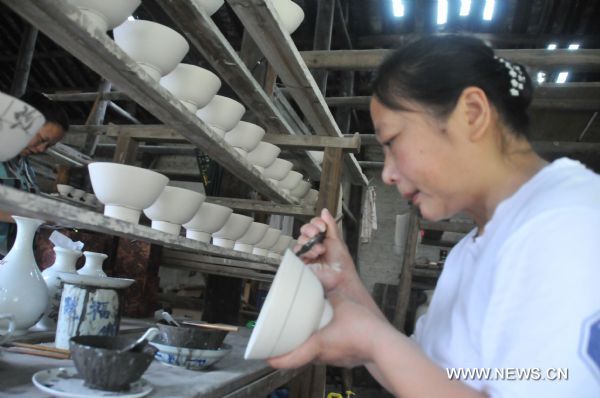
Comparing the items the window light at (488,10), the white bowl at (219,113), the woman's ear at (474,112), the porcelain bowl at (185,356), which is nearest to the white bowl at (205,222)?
the white bowl at (219,113)

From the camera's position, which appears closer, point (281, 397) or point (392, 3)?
point (281, 397)

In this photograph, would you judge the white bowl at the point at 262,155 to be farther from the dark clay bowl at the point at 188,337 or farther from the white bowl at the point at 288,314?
the white bowl at the point at 288,314

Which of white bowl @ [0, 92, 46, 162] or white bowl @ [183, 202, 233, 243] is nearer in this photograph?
white bowl @ [0, 92, 46, 162]

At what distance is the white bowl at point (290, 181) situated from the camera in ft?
9.55

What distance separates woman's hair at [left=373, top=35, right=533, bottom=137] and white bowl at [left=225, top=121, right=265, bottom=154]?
4.20ft

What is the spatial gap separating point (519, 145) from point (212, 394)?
3.41 ft

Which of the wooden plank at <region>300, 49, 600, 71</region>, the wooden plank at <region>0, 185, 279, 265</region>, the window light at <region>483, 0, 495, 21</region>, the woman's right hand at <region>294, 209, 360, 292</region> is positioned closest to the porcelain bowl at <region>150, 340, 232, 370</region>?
the wooden plank at <region>0, 185, 279, 265</region>

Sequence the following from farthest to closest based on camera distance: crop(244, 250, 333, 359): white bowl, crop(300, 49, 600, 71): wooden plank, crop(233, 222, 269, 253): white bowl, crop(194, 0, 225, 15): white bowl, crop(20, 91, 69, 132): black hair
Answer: crop(300, 49, 600, 71): wooden plank
crop(20, 91, 69, 132): black hair
crop(233, 222, 269, 253): white bowl
crop(194, 0, 225, 15): white bowl
crop(244, 250, 333, 359): white bowl

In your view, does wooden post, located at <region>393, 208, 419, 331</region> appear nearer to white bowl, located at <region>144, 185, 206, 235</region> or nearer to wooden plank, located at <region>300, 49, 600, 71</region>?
wooden plank, located at <region>300, 49, 600, 71</region>

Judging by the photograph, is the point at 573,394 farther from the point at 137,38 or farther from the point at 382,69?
the point at 137,38

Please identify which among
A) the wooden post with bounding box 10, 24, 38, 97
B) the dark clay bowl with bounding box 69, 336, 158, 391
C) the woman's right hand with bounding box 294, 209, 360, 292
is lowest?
the dark clay bowl with bounding box 69, 336, 158, 391

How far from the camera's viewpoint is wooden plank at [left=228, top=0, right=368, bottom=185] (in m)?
1.89

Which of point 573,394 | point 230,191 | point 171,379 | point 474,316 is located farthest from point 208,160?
point 573,394

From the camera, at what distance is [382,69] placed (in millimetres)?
1107
